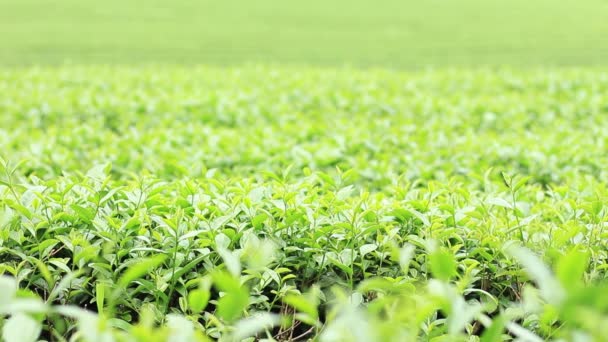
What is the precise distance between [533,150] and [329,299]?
118 inches

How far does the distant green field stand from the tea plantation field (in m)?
10.2

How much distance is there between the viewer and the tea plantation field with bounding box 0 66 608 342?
3.95ft

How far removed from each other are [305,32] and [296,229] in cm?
1780

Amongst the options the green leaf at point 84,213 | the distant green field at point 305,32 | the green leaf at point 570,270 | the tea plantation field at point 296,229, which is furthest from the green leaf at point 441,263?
the distant green field at point 305,32

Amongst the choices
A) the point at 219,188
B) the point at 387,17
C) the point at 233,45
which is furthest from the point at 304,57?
the point at 219,188

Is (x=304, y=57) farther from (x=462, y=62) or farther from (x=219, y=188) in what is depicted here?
(x=219, y=188)

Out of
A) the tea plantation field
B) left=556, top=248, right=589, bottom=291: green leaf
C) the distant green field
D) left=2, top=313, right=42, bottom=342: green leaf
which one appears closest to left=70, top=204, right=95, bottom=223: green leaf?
the tea plantation field

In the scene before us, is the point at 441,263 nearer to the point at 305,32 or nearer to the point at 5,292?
the point at 5,292

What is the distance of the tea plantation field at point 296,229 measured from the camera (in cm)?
120

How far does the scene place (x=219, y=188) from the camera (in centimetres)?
272

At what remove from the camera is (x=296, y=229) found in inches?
93.4

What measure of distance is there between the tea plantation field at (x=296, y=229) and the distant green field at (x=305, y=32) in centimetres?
1024

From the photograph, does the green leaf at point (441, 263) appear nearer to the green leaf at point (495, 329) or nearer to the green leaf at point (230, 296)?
the green leaf at point (495, 329)

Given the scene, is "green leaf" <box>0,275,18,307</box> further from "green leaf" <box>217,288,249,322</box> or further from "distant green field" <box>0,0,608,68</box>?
"distant green field" <box>0,0,608,68</box>
